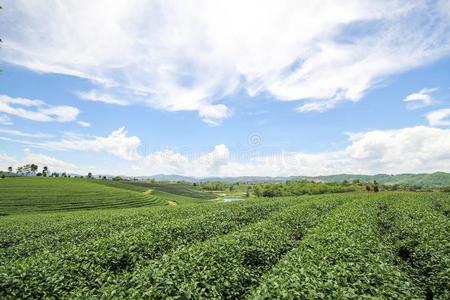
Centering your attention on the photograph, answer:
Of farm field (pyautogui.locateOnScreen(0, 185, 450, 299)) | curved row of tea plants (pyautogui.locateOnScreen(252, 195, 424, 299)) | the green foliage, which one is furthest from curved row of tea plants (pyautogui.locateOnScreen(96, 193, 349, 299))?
the green foliage

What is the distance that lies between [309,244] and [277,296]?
730cm

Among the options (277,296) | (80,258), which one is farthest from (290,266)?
(80,258)

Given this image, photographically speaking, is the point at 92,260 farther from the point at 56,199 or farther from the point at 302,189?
the point at 302,189

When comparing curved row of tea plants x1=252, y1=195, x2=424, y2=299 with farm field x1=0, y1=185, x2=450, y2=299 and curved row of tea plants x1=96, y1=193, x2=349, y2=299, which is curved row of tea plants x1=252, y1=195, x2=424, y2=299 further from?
curved row of tea plants x1=96, y1=193, x2=349, y2=299

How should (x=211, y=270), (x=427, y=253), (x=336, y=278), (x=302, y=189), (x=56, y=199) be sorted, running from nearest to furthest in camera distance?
(x=336, y=278)
(x=211, y=270)
(x=427, y=253)
(x=56, y=199)
(x=302, y=189)

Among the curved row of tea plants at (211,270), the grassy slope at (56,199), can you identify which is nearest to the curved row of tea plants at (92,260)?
the curved row of tea plants at (211,270)

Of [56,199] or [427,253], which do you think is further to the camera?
[56,199]

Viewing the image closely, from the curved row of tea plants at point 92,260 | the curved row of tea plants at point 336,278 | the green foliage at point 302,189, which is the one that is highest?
the curved row of tea plants at point 336,278

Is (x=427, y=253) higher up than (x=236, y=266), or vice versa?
(x=236, y=266)

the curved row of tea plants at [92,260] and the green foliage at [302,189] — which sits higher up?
the curved row of tea plants at [92,260]

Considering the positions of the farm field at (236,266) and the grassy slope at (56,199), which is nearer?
the farm field at (236,266)

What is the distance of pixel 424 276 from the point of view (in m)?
14.5

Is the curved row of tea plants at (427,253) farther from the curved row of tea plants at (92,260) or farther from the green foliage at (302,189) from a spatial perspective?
the green foliage at (302,189)

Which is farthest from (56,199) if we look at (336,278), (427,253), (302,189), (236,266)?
(302,189)
